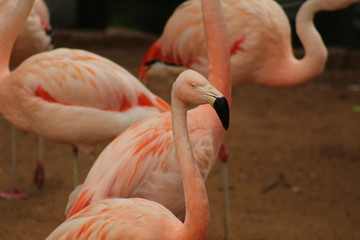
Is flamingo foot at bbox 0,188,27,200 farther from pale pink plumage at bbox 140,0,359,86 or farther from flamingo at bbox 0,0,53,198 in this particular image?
pale pink plumage at bbox 140,0,359,86

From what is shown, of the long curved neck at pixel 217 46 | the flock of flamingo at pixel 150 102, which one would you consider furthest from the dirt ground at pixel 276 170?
the long curved neck at pixel 217 46

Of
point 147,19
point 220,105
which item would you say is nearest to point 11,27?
point 220,105

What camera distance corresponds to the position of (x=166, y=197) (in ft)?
10.9

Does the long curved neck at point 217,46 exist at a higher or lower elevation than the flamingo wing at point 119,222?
higher

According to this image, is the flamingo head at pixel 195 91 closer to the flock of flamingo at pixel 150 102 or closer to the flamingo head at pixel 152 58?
the flock of flamingo at pixel 150 102

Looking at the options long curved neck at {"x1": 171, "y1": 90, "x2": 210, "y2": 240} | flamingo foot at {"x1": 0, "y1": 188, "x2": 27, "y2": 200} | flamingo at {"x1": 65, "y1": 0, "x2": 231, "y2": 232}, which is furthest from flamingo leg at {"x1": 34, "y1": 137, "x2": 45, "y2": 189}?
long curved neck at {"x1": 171, "y1": 90, "x2": 210, "y2": 240}

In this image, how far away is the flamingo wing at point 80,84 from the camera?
4.04 metres

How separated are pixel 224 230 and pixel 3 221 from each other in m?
1.57

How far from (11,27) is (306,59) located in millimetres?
2155

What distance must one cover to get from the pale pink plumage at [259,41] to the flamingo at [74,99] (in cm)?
93

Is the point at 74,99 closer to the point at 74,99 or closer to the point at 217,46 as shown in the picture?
the point at 74,99

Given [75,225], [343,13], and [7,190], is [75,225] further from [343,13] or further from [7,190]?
[343,13]

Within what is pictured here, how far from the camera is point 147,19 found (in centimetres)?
1162

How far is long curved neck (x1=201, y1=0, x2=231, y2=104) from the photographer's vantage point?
3.49m
